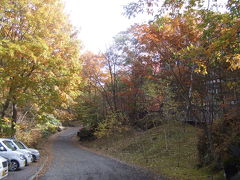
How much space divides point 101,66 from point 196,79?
21.2 m

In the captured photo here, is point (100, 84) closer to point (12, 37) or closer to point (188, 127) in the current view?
point (188, 127)

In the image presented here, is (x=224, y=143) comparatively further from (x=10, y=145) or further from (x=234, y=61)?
(x=10, y=145)

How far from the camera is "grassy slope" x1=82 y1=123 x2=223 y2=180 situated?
13094 millimetres

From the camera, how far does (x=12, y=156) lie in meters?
13.5

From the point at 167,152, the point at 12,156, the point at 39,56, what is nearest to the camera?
the point at 12,156

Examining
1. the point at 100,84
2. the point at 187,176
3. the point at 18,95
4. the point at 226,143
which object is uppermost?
the point at 100,84

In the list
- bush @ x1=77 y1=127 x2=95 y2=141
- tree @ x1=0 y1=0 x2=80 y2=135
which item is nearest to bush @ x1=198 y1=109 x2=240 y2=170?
tree @ x1=0 y1=0 x2=80 y2=135

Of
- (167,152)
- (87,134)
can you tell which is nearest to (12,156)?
(167,152)

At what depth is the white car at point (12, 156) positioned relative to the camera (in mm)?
13406

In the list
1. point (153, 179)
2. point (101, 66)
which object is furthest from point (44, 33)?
point (101, 66)

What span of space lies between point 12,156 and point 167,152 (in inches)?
425

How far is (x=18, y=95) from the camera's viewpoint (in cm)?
1709

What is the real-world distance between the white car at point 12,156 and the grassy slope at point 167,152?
6918 mm

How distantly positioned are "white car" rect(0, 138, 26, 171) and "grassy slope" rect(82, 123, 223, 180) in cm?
692
